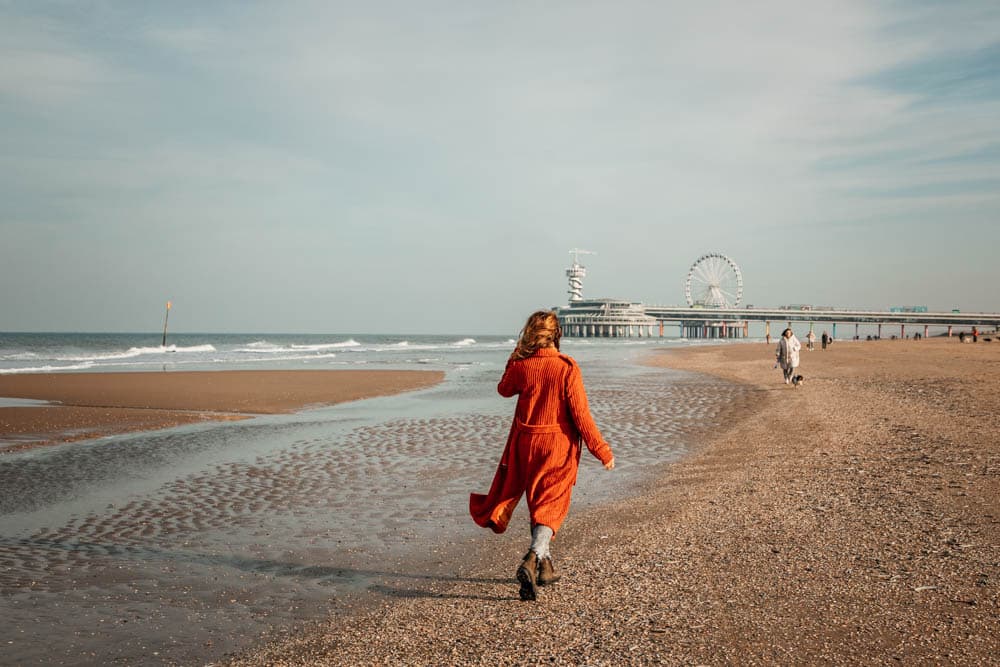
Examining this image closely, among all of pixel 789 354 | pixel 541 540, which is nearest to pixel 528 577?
pixel 541 540

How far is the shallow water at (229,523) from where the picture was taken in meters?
4.64

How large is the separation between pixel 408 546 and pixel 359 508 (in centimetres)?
167

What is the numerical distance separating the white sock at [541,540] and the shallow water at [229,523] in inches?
39.4

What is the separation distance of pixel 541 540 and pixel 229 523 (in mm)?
3767

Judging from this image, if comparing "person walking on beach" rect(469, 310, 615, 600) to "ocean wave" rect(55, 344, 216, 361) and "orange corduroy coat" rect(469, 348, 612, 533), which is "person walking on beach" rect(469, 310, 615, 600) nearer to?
"orange corduroy coat" rect(469, 348, 612, 533)

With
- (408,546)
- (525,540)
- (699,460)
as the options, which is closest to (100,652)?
(408,546)

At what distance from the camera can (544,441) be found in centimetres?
512

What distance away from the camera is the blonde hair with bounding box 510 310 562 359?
5199mm

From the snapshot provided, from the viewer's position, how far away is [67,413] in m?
16.2

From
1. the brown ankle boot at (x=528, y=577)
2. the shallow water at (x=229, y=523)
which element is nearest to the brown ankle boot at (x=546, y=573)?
the brown ankle boot at (x=528, y=577)

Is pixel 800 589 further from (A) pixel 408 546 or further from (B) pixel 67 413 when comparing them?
(B) pixel 67 413

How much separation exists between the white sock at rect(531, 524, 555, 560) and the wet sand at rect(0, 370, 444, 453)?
33.1 ft

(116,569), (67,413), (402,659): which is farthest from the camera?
(67,413)

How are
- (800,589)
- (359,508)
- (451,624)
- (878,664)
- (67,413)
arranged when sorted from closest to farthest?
1. (878,664)
2. (451,624)
3. (800,589)
4. (359,508)
5. (67,413)
